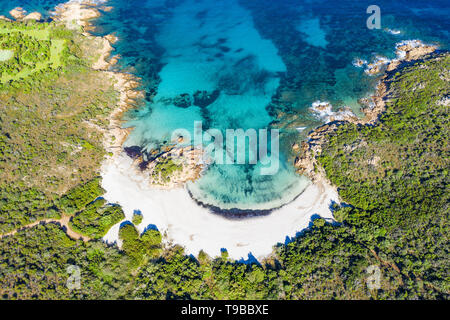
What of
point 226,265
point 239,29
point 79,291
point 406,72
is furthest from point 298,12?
point 79,291

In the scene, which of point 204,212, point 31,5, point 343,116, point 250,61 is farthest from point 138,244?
point 31,5

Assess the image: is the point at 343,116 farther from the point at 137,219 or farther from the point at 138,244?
the point at 138,244

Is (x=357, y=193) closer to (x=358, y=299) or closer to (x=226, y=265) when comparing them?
(x=358, y=299)

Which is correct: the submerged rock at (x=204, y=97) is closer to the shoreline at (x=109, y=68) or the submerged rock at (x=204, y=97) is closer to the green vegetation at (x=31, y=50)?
the shoreline at (x=109, y=68)

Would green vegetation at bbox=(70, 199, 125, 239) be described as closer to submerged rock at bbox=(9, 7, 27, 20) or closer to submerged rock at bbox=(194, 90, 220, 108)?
submerged rock at bbox=(194, 90, 220, 108)

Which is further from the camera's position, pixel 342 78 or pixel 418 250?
pixel 342 78

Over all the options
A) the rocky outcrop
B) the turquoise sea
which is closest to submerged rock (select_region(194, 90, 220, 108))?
the turquoise sea

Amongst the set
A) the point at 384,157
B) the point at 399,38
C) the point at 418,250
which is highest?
the point at 399,38

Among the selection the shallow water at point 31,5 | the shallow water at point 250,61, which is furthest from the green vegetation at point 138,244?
the shallow water at point 31,5
